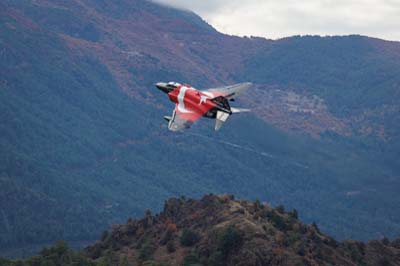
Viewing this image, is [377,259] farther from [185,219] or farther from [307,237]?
[185,219]

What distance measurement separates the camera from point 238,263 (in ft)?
421

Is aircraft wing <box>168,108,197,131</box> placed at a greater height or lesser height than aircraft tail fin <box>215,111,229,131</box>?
lesser

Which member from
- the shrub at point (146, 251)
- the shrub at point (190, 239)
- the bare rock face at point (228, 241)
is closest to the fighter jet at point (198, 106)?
the bare rock face at point (228, 241)

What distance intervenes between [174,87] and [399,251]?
46.2 m

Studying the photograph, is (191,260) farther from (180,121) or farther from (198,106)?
(180,121)

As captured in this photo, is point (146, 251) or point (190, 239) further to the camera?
point (146, 251)

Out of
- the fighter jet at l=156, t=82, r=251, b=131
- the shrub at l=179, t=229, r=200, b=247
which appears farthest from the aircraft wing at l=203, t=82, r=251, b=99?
the shrub at l=179, t=229, r=200, b=247

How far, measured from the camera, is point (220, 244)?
13088 centimetres

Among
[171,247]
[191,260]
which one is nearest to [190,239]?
[171,247]

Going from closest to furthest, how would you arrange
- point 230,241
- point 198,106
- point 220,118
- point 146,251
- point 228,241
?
point 220,118
point 198,106
point 228,241
point 230,241
point 146,251

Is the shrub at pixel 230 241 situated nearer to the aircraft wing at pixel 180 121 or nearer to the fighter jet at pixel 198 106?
the fighter jet at pixel 198 106

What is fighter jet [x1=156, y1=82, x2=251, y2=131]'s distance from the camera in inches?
4537

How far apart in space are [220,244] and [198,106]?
2185 cm

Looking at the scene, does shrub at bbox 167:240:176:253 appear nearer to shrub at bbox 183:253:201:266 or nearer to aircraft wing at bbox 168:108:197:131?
shrub at bbox 183:253:201:266
